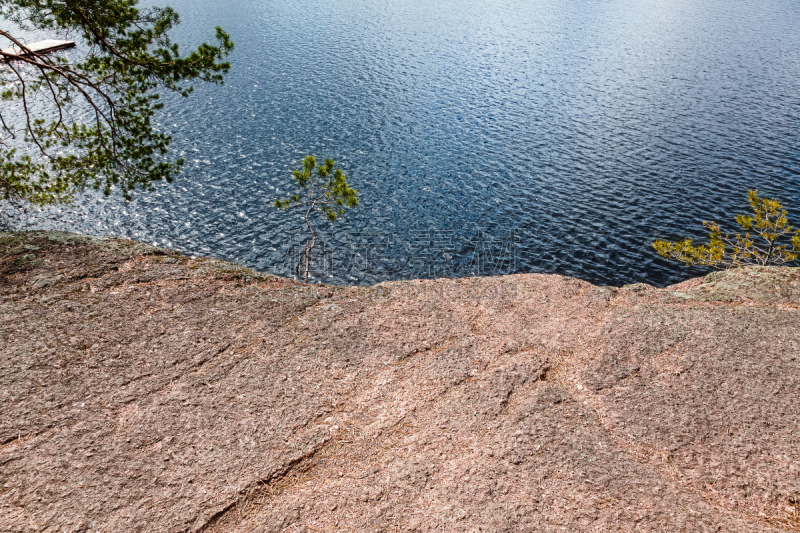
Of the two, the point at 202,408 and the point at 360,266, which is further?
the point at 360,266

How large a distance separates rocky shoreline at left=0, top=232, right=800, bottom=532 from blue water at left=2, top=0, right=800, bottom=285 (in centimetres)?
1270

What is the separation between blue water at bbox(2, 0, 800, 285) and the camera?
25.2m

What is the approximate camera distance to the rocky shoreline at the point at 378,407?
632 centimetres

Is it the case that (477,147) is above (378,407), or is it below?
above

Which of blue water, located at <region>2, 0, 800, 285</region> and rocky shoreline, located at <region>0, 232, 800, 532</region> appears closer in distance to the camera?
rocky shoreline, located at <region>0, 232, 800, 532</region>

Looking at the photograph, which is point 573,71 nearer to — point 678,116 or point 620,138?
point 678,116

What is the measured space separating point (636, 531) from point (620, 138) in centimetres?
3429

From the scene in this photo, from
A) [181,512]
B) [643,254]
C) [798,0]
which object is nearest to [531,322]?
[181,512]

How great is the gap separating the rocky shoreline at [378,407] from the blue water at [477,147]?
500 inches

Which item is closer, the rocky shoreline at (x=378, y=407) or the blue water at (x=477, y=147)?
the rocky shoreline at (x=378, y=407)

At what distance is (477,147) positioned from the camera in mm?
34594

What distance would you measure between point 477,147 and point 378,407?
29089mm

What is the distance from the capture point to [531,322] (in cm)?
1071

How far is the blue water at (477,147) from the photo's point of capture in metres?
25.2
